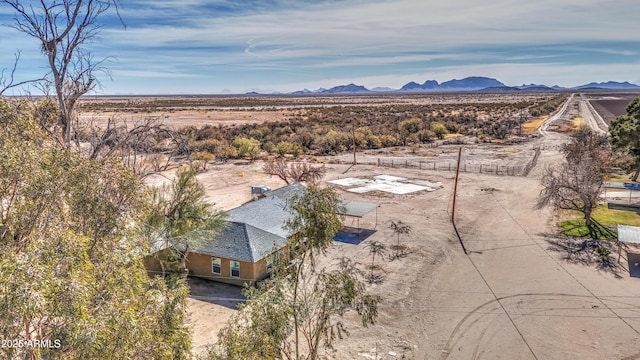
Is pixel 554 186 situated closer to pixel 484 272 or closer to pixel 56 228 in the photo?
pixel 484 272

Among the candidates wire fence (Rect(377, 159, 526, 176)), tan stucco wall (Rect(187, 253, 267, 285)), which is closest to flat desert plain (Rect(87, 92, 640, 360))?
tan stucco wall (Rect(187, 253, 267, 285))

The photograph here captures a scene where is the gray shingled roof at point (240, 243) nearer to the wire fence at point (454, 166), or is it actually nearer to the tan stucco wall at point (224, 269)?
the tan stucco wall at point (224, 269)

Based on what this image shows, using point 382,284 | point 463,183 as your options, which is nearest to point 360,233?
point 382,284

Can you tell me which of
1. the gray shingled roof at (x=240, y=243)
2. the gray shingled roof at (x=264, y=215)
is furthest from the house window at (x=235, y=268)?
the gray shingled roof at (x=264, y=215)

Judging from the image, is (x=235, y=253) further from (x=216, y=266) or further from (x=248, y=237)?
(x=216, y=266)

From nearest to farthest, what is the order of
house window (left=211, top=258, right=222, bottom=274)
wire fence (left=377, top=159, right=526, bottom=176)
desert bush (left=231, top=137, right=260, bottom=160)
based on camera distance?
house window (left=211, top=258, right=222, bottom=274) → wire fence (left=377, top=159, right=526, bottom=176) → desert bush (left=231, top=137, right=260, bottom=160)

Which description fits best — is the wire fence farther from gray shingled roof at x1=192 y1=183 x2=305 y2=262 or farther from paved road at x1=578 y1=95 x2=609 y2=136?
gray shingled roof at x1=192 y1=183 x2=305 y2=262
